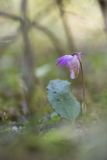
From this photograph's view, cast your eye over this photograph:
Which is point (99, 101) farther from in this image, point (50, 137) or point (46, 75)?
point (50, 137)

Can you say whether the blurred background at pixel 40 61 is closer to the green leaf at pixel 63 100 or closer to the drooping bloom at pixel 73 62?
the green leaf at pixel 63 100

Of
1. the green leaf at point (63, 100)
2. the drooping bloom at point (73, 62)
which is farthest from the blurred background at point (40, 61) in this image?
the drooping bloom at point (73, 62)

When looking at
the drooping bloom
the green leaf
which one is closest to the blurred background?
the green leaf

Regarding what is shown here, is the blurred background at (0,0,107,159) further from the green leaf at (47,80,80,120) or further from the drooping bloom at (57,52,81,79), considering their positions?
the drooping bloom at (57,52,81,79)

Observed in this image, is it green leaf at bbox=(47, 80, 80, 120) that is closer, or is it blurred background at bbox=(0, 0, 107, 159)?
green leaf at bbox=(47, 80, 80, 120)

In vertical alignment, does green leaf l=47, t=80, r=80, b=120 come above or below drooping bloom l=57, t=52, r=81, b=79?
below

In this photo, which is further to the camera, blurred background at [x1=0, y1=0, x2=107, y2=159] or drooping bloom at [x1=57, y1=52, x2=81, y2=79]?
blurred background at [x1=0, y1=0, x2=107, y2=159]
